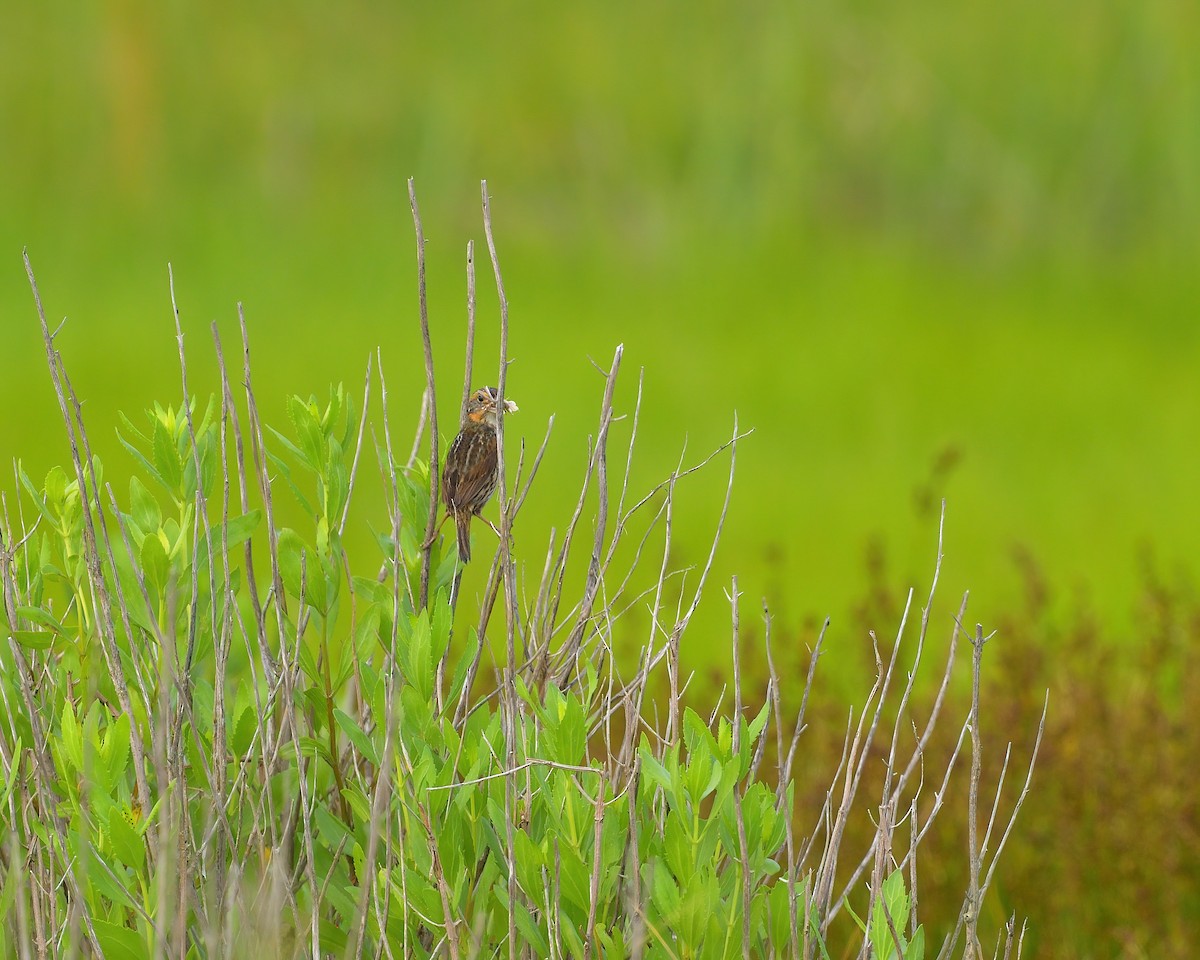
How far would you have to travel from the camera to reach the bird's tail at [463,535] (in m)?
2.46

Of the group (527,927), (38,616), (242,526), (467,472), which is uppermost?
(467,472)

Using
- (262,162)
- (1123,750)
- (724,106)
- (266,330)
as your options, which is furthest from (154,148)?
(1123,750)

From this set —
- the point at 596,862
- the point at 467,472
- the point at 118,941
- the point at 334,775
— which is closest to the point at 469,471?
the point at 467,472

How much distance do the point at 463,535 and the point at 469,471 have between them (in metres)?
0.12

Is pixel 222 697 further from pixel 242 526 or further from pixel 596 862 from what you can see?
pixel 596 862

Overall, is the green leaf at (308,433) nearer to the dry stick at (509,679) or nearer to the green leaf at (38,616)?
the dry stick at (509,679)

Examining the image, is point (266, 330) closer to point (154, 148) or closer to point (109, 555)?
point (154, 148)

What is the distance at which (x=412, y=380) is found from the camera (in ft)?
27.9

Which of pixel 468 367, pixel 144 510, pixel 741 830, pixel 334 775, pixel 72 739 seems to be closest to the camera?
pixel 741 830

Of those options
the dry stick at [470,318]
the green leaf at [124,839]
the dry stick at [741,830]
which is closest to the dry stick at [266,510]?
the green leaf at [124,839]

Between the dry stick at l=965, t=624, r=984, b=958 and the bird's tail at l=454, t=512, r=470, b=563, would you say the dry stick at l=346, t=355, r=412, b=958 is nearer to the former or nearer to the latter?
the bird's tail at l=454, t=512, r=470, b=563

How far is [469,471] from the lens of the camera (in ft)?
7.98

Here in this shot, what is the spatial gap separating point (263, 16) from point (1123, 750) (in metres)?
7.78

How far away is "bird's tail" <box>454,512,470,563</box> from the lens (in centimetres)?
246
